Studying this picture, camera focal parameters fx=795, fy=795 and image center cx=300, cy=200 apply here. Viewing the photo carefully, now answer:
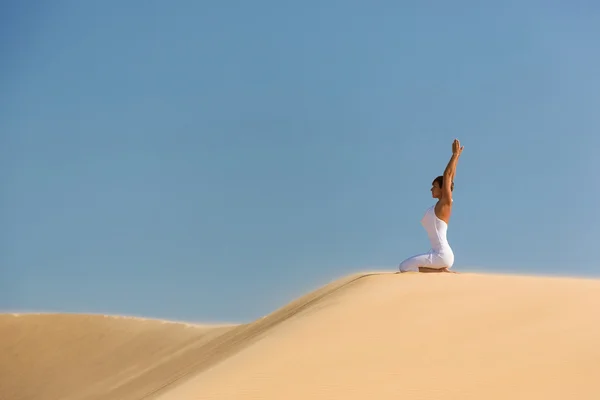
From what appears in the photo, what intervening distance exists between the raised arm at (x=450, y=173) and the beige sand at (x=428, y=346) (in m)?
1.20

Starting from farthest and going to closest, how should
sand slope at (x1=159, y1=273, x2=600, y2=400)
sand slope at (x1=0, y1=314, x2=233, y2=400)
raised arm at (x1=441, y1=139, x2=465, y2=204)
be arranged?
sand slope at (x1=0, y1=314, x2=233, y2=400), raised arm at (x1=441, y1=139, x2=465, y2=204), sand slope at (x1=159, y1=273, x2=600, y2=400)

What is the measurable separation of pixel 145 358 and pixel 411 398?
19372 mm

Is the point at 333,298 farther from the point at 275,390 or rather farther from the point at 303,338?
the point at 275,390

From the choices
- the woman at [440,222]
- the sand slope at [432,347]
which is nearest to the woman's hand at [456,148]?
the woman at [440,222]

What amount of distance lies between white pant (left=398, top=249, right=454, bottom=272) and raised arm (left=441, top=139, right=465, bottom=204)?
816 mm

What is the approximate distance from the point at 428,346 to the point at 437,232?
3.29m

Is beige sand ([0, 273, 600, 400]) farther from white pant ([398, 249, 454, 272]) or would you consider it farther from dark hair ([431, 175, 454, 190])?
dark hair ([431, 175, 454, 190])

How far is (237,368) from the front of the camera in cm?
931

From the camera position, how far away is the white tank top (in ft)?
39.4

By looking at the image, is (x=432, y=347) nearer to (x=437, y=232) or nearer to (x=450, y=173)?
(x=437, y=232)

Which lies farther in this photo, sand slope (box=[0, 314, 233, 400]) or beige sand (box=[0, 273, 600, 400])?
sand slope (box=[0, 314, 233, 400])

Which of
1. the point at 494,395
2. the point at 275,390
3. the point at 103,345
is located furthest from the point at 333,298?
the point at 103,345

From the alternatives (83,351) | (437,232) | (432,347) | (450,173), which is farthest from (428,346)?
(83,351)

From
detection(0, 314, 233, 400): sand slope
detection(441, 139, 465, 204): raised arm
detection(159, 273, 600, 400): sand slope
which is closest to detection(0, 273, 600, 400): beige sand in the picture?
detection(159, 273, 600, 400): sand slope
